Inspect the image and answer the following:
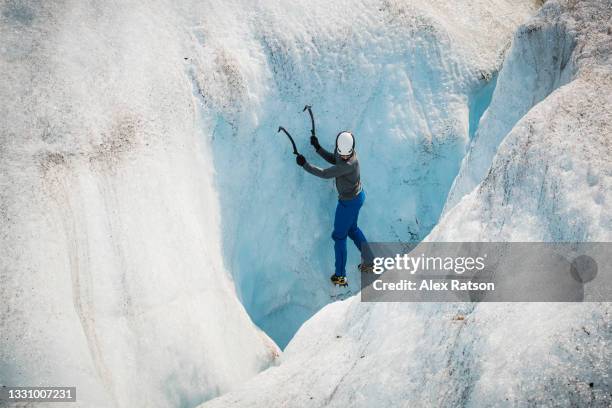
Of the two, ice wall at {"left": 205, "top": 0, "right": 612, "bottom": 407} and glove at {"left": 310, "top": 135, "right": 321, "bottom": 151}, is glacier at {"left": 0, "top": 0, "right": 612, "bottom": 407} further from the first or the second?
glove at {"left": 310, "top": 135, "right": 321, "bottom": 151}

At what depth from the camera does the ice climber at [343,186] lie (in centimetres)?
652

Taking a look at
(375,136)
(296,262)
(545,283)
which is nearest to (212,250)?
(296,262)

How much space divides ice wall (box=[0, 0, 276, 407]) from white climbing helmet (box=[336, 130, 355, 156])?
5.96 feet

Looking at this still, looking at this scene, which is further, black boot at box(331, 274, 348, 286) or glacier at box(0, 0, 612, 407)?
black boot at box(331, 274, 348, 286)

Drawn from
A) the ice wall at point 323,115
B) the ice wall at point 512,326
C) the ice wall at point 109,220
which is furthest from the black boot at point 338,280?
the ice wall at point 512,326

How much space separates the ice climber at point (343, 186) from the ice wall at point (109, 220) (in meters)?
1.53

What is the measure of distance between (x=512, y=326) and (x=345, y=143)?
3.44 meters

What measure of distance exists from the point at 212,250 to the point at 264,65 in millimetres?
2964

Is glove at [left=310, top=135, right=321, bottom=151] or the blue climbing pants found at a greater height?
glove at [left=310, top=135, right=321, bottom=151]

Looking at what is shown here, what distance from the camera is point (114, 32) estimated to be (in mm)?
6266

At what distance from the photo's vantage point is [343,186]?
22.6 feet

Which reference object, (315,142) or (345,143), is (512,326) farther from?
(315,142)

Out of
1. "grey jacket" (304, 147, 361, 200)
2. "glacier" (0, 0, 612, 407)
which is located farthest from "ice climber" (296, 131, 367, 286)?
"glacier" (0, 0, 612, 407)

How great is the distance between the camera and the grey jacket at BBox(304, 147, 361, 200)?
6500 mm
